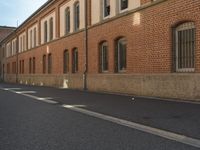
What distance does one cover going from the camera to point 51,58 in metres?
40.2

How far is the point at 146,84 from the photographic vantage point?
19.8 m

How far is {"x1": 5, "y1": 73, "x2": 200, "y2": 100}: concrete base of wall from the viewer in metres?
16.3

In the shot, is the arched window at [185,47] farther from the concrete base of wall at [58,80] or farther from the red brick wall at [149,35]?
the concrete base of wall at [58,80]

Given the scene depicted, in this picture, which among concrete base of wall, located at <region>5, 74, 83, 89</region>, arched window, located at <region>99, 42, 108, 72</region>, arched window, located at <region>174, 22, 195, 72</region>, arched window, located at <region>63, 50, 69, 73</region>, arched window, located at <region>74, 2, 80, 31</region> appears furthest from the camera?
arched window, located at <region>63, 50, 69, 73</region>

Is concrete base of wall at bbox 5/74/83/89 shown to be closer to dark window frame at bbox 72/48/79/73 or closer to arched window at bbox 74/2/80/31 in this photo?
dark window frame at bbox 72/48/79/73

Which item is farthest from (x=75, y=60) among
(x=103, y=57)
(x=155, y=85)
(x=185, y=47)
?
(x=185, y=47)

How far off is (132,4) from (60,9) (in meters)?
15.8

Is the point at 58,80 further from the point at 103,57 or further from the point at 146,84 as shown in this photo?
the point at 146,84

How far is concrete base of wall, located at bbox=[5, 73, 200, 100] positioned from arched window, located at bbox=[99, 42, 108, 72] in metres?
0.63

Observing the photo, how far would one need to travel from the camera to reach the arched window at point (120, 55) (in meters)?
23.8

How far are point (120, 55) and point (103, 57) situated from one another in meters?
2.72

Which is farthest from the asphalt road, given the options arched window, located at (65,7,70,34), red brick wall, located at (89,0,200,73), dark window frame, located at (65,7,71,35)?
arched window, located at (65,7,70,34)

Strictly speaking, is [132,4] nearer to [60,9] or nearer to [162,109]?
[162,109]

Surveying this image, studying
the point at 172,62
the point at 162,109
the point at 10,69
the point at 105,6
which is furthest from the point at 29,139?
the point at 10,69
